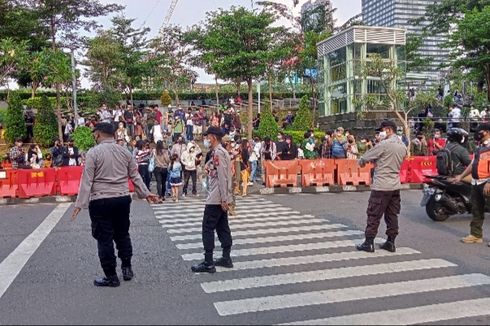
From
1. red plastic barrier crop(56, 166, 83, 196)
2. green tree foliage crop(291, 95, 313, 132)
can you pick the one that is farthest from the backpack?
green tree foliage crop(291, 95, 313, 132)

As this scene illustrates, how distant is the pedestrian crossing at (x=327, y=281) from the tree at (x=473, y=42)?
19829 mm

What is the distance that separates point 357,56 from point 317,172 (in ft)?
36.4

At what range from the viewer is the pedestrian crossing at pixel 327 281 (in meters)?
5.03

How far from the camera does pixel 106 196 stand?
601 centimetres

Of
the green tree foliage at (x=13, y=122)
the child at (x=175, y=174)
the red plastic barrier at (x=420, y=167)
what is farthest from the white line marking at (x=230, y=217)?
the green tree foliage at (x=13, y=122)

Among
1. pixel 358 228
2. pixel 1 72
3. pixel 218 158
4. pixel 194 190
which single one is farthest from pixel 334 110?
pixel 218 158

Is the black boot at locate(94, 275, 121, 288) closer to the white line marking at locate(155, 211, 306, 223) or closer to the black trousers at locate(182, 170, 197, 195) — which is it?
the white line marking at locate(155, 211, 306, 223)

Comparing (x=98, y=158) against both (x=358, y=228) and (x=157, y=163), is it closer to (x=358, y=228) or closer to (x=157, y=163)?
(x=358, y=228)

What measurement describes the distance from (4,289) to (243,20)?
60.5 ft

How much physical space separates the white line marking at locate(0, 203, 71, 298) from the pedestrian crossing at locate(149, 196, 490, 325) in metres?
2.21

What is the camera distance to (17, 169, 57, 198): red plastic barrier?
14.7 meters

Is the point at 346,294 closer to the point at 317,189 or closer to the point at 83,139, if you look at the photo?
the point at 317,189

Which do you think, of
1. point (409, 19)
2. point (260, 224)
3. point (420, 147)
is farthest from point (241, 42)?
point (409, 19)

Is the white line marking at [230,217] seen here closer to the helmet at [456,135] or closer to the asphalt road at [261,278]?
the asphalt road at [261,278]
